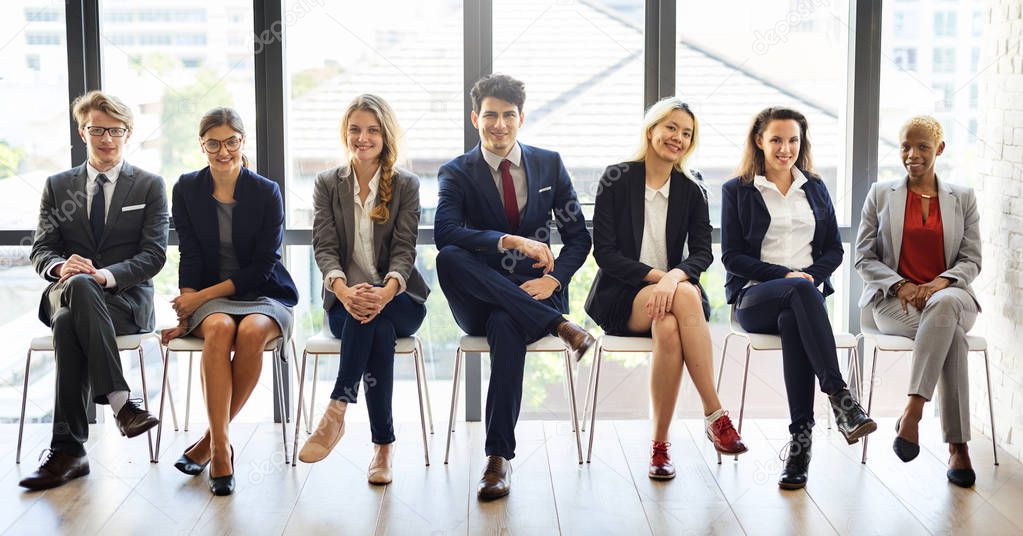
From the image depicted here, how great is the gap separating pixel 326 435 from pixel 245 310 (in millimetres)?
544

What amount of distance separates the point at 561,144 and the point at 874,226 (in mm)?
1250

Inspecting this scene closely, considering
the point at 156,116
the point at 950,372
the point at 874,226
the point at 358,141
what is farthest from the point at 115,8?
the point at 950,372

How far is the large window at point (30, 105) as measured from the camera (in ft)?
13.3

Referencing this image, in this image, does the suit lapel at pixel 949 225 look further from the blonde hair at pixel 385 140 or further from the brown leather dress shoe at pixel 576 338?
the blonde hair at pixel 385 140

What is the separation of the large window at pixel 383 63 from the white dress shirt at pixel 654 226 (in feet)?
2.85

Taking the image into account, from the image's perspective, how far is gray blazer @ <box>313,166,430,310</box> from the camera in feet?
11.9

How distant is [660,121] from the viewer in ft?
12.1

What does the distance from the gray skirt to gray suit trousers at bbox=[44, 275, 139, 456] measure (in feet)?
0.90

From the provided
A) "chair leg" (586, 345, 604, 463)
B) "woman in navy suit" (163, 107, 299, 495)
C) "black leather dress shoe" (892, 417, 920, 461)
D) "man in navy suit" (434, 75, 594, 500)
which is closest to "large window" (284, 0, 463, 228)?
"man in navy suit" (434, 75, 594, 500)

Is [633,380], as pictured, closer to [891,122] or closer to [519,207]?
[519,207]

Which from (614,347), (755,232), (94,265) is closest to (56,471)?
(94,265)

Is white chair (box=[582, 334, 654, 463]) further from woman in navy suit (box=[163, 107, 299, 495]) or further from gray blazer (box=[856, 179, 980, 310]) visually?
woman in navy suit (box=[163, 107, 299, 495])

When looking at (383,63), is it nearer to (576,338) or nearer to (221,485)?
(576,338)

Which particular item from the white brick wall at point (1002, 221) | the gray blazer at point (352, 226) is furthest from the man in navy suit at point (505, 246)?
the white brick wall at point (1002, 221)
